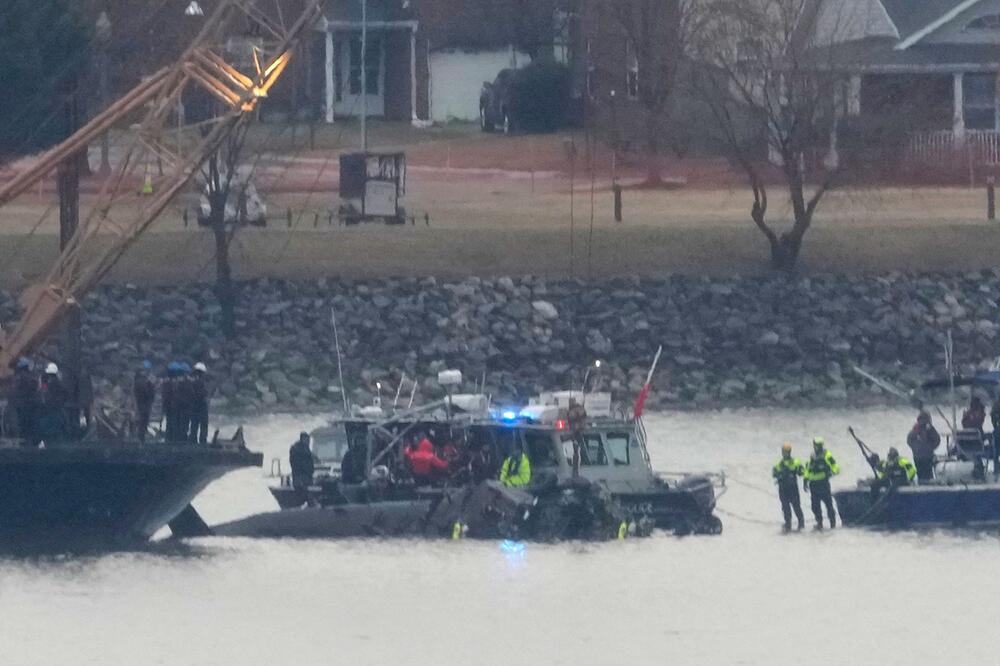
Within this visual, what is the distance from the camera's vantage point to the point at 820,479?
132 feet

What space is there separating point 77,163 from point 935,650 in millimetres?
16671

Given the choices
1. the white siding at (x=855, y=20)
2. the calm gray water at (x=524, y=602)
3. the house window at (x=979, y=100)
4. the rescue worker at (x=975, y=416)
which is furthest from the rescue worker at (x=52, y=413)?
the house window at (x=979, y=100)

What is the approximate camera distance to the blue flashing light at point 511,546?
38.2m

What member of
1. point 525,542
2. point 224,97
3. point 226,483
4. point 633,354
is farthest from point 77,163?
point 633,354

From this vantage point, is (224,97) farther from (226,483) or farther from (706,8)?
(706,8)

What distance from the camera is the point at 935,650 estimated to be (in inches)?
1273

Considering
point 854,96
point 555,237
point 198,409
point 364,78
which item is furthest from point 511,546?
point 364,78

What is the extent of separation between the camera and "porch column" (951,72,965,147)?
7646 centimetres

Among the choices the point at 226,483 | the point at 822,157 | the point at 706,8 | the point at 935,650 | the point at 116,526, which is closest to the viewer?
the point at 935,650

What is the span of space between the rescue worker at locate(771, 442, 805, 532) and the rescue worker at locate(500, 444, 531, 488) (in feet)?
11.3

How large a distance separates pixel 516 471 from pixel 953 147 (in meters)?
39.3

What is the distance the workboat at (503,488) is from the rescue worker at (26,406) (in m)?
3.71

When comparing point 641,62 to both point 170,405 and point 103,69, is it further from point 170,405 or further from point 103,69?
point 170,405

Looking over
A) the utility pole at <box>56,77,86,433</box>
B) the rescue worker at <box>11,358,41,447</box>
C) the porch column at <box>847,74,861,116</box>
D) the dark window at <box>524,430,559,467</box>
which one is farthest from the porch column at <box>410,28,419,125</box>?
the rescue worker at <box>11,358,41,447</box>
